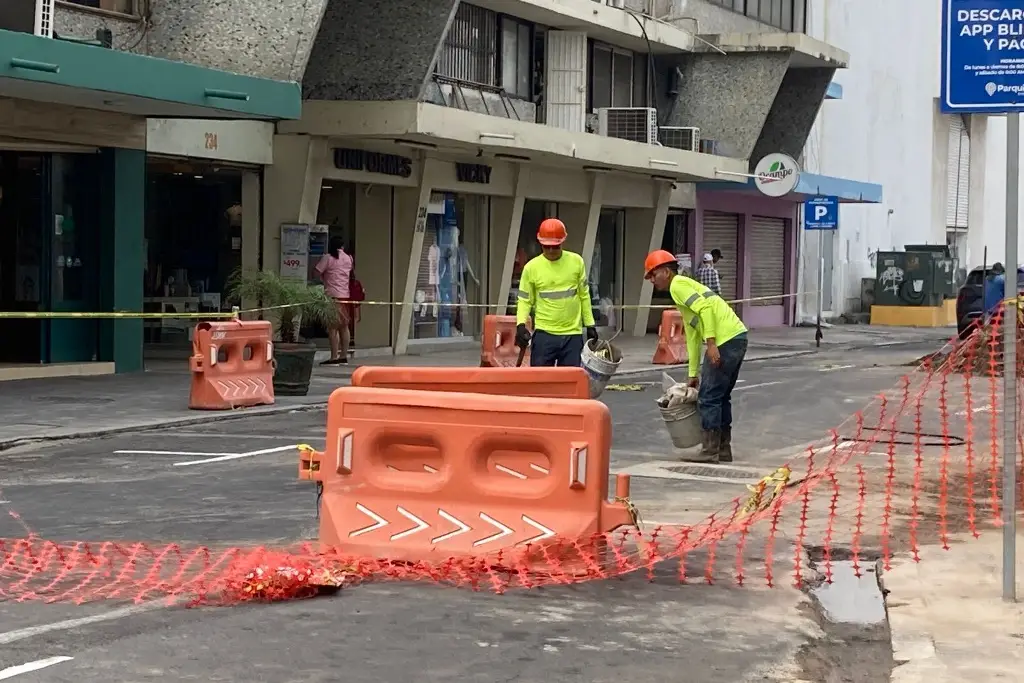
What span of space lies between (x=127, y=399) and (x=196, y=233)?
23.4ft

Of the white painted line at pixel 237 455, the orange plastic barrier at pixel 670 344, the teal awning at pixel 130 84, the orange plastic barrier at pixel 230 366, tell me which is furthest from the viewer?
the orange plastic barrier at pixel 670 344

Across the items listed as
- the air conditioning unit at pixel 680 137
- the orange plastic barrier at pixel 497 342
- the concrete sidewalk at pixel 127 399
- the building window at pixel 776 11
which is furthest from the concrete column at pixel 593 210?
the orange plastic barrier at pixel 497 342

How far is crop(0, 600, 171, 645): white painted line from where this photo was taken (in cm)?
653

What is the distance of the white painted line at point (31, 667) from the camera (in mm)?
5926

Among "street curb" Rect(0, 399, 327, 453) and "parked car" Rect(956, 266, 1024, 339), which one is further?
"parked car" Rect(956, 266, 1024, 339)

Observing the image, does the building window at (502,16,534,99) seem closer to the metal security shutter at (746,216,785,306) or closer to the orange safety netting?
the metal security shutter at (746,216,785,306)

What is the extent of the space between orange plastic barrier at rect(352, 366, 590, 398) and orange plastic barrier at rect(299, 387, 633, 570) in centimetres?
97

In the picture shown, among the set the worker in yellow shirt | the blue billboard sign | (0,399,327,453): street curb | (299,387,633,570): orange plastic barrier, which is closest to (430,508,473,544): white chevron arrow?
(299,387,633,570): orange plastic barrier


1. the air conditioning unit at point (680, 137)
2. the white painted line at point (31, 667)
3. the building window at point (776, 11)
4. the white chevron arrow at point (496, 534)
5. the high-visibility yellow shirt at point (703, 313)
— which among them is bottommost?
the white painted line at point (31, 667)

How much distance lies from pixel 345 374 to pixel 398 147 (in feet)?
17.4

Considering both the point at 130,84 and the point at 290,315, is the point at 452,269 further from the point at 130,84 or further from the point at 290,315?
the point at 130,84

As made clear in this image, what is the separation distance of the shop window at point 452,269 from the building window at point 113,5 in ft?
24.8

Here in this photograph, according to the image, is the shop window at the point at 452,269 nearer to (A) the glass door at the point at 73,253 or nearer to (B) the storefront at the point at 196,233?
(B) the storefront at the point at 196,233

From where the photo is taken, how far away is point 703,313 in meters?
12.1
